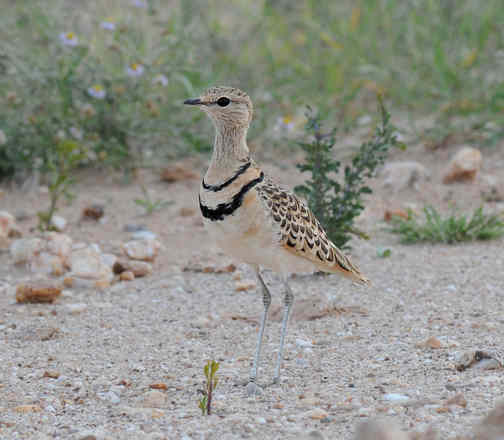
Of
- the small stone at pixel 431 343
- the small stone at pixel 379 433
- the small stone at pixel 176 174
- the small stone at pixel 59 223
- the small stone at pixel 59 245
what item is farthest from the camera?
the small stone at pixel 176 174

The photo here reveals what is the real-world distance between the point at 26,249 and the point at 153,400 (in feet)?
6.56

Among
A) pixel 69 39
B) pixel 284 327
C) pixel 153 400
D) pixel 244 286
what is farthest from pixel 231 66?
pixel 153 400

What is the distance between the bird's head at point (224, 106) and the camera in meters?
3.13

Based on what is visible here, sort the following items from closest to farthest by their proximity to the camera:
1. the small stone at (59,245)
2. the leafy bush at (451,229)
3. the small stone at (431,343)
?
the small stone at (431,343), the small stone at (59,245), the leafy bush at (451,229)

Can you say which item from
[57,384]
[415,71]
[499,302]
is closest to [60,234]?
[57,384]

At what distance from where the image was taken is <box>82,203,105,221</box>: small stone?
5.41 metres

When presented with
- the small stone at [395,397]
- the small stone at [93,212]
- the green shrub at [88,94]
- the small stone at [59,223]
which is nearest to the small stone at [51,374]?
the small stone at [395,397]

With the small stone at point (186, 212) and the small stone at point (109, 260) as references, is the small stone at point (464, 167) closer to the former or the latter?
the small stone at point (186, 212)

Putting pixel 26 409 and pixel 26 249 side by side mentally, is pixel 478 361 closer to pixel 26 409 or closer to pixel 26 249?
pixel 26 409

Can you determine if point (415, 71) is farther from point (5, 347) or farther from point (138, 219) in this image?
point (5, 347)

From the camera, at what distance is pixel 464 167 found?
18.8ft

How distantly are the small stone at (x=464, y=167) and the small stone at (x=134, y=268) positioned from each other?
239cm

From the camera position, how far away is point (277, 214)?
10.1 ft

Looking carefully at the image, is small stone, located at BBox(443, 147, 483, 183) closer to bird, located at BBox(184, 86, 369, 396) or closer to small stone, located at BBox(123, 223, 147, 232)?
small stone, located at BBox(123, 223, 147, 232)
